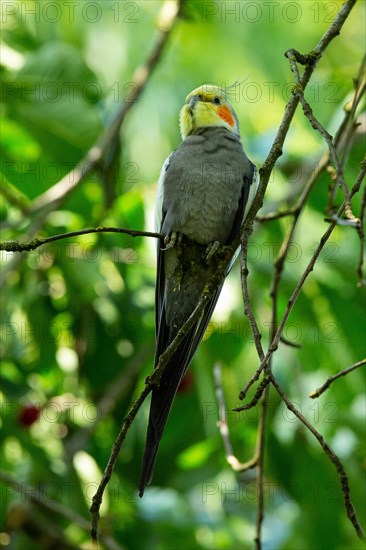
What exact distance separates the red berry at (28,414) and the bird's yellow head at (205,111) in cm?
213

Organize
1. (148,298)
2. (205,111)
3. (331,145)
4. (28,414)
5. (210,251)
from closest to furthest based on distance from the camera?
1. (331,145)
2. (210,251)
3. (205,111)
4. (28,414)
5. (148,298)

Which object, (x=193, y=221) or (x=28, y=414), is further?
(x=28, y=414)

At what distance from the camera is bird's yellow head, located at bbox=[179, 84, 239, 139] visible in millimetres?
4289

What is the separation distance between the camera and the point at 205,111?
4293 millimetres

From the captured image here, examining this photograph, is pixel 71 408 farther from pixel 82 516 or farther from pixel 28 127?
pixel 28 127

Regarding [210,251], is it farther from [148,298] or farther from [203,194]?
[148,298]

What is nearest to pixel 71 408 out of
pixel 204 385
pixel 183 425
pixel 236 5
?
pixel 183 425

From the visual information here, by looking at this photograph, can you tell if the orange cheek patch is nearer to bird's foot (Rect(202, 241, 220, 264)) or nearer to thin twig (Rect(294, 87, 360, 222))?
bird's foot (Rect(202, 241, 220, 264))

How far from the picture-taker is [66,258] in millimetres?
4699

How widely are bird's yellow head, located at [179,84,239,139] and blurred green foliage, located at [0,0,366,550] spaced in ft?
1.67

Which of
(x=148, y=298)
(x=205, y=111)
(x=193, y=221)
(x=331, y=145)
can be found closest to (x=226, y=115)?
(x=205, y=111)

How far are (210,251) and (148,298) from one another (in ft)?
5.09

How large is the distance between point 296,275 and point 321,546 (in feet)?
4.96

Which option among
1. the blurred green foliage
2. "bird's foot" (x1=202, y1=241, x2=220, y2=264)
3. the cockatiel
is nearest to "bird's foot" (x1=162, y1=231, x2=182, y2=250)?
the cockatiel
